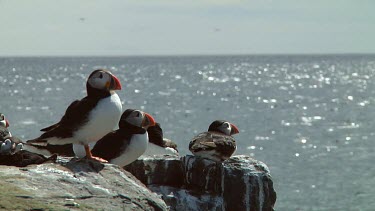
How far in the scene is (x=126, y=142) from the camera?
38.2 feet

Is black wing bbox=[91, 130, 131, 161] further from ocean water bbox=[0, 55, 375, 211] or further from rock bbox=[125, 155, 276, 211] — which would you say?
ocean water bbox=[0, 55, 375, 211]

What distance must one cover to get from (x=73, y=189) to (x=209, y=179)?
4.36 metres

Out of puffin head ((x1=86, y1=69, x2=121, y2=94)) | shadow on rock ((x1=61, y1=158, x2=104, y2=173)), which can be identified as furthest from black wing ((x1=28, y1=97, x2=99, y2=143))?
shadow on rock ((x1=61, y1=158, x2=104, y2=173))

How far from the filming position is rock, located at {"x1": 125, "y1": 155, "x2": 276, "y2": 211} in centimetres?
1248

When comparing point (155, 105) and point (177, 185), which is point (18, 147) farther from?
point (155, 105)

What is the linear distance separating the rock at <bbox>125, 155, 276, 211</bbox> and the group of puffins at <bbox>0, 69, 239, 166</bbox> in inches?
11.3

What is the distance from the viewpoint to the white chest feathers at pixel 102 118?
1047 centimetres

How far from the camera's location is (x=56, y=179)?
28.1ft

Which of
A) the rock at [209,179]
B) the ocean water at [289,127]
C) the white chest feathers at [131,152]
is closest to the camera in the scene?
the white chest feathers at [131,152]

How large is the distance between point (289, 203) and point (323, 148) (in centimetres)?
1926

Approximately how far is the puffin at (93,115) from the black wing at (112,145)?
34.1 inches

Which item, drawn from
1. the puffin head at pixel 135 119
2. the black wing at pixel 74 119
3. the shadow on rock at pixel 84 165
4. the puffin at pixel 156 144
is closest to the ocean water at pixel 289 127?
the puffin at pixel 156 144

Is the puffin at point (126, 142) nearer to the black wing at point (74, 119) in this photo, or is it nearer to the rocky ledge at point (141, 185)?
the rocky ledge at point (141, 185)

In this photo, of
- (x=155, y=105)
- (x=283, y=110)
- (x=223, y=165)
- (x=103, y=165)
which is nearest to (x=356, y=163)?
(x=223, y=165)
